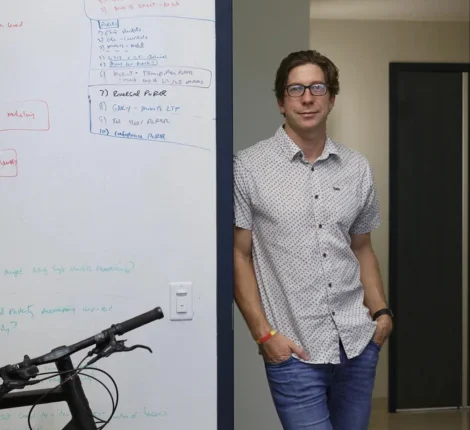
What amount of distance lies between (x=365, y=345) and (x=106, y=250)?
31.1 inches

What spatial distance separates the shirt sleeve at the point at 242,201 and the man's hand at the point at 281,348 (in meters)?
0.33

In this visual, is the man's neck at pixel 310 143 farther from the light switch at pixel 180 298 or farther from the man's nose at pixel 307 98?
the light switch at pixel 180 298

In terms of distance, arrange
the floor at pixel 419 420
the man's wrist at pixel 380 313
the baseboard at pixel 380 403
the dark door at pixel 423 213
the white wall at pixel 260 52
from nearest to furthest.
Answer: the man's wrist at pixel 380 313 < the white wall at pixel 260 52 < the floor at pixel 419 420 < the dark door at pixel 423 213 < the baseboard at pixel 380 403

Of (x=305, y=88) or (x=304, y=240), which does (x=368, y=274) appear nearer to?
(x=304, y=240)

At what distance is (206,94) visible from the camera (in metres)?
2.03

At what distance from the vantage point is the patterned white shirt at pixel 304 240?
6.62ft

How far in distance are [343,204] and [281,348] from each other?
444 mm

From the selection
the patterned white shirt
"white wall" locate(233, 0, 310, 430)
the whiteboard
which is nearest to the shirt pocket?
the patterned white shirt

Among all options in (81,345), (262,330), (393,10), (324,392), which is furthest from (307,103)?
(393,10)

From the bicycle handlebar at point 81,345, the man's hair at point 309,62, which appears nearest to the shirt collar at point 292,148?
the man's hair at point 309,62

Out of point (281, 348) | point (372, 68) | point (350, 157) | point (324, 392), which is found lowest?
point (324, 392)

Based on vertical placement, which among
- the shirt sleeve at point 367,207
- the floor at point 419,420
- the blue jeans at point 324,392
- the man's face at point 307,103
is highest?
the man's face at point 307,103

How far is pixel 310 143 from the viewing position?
6.86 ft

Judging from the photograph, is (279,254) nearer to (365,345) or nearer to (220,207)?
(220,207)
